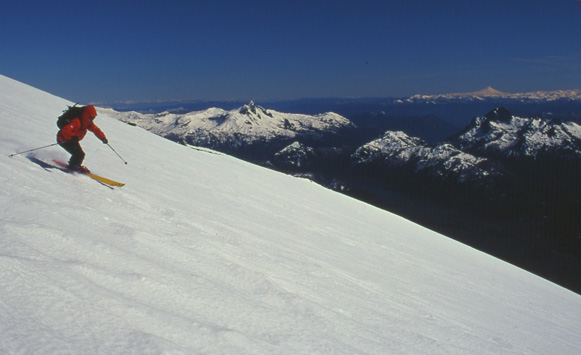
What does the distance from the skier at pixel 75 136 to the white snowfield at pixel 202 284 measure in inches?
27.7

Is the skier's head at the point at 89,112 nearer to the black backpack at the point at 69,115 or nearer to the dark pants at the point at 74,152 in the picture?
the black backpack at the point at 69,115

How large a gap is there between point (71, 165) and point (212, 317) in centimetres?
672

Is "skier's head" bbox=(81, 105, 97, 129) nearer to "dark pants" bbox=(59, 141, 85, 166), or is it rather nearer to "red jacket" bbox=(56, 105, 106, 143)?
"red jacket" bbox=(56, 105, 106, 143)

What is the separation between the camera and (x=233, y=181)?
51.2 feet

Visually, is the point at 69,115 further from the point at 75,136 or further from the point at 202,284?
the point at 202,284

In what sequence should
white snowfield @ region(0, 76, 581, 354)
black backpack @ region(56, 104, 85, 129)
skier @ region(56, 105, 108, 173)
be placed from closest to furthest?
white snowfield @ region(0, 76, 581, 354) < skier @ region(56, 105, 108, 173) < black backpack @ region(56, 104, 85, 129)

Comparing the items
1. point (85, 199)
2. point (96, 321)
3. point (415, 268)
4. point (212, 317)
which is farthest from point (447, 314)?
point (85, 199)

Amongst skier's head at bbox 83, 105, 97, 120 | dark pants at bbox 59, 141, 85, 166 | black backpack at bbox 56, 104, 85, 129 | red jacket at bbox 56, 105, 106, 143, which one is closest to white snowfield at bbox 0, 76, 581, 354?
dark pants at bbox 59, 141, 85, 166

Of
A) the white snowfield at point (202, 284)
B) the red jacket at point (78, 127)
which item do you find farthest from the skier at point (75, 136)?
the white snowfield at point (202, 284)

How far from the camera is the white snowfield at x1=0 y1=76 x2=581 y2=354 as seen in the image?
9.82 ft

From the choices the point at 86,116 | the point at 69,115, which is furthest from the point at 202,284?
the point at 69,115

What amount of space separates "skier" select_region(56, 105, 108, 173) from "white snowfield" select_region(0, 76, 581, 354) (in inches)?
27.7

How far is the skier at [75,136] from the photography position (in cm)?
820

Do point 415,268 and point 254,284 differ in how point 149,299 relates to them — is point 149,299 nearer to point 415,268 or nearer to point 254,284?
point 254,284
